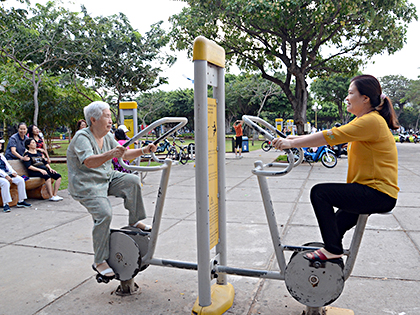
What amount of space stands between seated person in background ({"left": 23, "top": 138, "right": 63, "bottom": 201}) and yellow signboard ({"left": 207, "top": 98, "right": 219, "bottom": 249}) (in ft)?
16.4

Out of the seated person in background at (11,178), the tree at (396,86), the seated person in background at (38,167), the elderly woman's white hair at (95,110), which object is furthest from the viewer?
the tree at (396,86)

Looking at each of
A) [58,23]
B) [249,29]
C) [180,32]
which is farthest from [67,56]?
[249,29]

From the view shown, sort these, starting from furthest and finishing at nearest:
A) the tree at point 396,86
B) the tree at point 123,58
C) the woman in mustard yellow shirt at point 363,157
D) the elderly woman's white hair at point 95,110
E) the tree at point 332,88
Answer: the tree at point 396,86 < the tree at point 332,88 < the tree at point 123,58 < the elderly woman's white hair at point 95,110 < the woman in mustard yellow shirt at point 363,157

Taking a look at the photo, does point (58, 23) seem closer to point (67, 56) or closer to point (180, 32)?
point (67, 56)

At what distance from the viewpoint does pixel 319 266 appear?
97.3 inches

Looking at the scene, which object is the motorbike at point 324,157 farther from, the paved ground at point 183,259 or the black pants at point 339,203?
the black pants at point 339,203

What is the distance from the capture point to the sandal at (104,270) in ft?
9.43

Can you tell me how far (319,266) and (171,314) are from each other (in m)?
1.12

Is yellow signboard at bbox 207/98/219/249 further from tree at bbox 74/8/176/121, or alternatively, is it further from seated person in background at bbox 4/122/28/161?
tree at bbox 74/8/176/121

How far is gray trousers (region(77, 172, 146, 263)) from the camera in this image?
283 centimetres

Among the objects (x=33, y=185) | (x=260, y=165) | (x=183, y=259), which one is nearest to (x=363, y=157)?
(x=260, y=165)

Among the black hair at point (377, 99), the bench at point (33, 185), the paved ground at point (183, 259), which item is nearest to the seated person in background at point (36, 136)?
the bench at point (33, 185)

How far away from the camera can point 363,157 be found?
2.34m

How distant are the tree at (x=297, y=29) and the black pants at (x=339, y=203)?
387 inches
